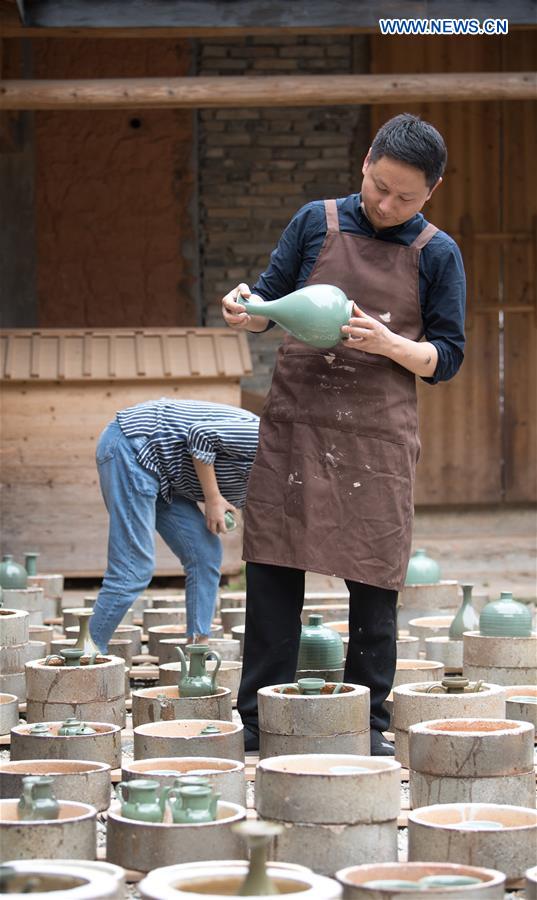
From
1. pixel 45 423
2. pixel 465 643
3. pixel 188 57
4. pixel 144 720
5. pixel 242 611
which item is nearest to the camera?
pixel 144 720

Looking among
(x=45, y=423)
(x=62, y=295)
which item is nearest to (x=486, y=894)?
(x=45, y=423)

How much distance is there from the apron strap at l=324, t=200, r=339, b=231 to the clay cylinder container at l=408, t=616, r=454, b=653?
234 centimetres

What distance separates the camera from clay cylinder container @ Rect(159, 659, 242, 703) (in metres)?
4.59

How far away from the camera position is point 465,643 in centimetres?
479

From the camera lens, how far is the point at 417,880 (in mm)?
2582

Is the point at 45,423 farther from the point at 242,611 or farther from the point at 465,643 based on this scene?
the point at 465,643

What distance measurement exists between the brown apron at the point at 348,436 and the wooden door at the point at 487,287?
651cm

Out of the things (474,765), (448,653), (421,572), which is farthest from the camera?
(421,572)

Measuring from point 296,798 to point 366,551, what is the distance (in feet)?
3.10

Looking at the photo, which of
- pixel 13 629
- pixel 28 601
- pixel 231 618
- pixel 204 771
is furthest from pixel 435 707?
pixel 28 601

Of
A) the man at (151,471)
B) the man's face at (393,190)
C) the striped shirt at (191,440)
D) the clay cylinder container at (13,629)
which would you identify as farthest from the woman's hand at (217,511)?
the man's face at (393,190)

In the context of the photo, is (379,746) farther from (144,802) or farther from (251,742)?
(144,802)

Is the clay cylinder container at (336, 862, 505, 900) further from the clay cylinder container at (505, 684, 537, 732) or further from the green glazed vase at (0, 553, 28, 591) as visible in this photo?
the green glazed vase at (0, 553, 28, 591)

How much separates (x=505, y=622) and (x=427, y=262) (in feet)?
5.03
